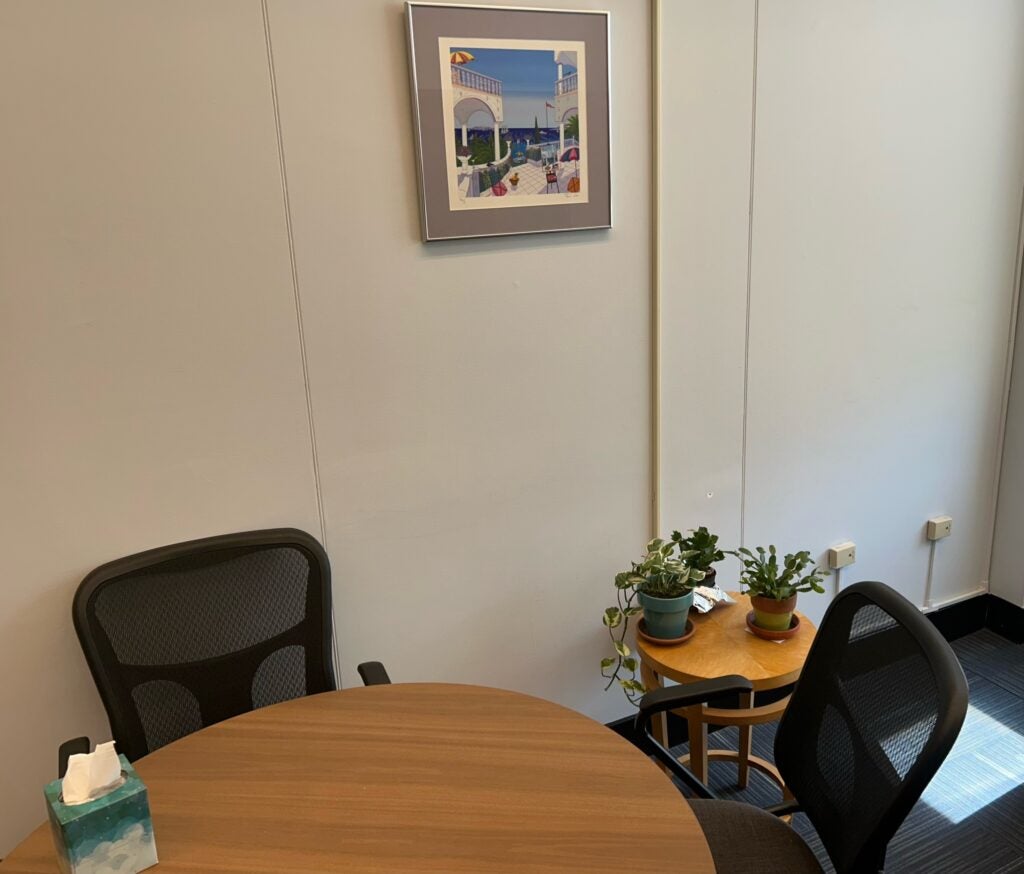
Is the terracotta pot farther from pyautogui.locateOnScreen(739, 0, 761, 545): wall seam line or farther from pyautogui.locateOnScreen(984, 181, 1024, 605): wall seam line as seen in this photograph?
pyautogui.locateOnScreen(984, 181, 1024, 605): wall seam line

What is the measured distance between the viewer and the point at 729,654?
2.08 m

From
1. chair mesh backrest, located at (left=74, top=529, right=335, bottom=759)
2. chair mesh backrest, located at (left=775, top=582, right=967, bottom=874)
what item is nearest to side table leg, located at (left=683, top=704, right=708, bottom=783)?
chair mesh backrest, located at (left=775, top=582, right=967, bottom=874)

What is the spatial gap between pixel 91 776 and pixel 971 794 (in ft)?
7.62

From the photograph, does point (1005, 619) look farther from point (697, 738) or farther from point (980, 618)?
point (697, 738)

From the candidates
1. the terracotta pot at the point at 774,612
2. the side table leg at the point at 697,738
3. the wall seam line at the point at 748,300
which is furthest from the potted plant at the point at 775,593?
the wall seam line at the point at 748,300

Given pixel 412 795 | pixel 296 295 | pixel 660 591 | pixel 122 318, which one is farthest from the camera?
pixel 660 591

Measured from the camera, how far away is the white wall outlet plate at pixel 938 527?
3.00 meters

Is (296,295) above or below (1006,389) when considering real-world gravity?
above

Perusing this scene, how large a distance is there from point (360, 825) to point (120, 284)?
1.21 m

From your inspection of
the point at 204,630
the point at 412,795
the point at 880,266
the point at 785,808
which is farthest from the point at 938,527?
the point at 204,630

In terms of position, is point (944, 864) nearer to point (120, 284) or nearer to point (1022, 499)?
point (1022, 499)

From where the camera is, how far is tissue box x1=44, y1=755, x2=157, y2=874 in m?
1.13

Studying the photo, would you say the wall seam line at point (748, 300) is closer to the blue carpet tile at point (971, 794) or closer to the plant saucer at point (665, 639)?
the plant saucer at point (665, 639)

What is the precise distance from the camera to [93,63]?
1.65 meters
